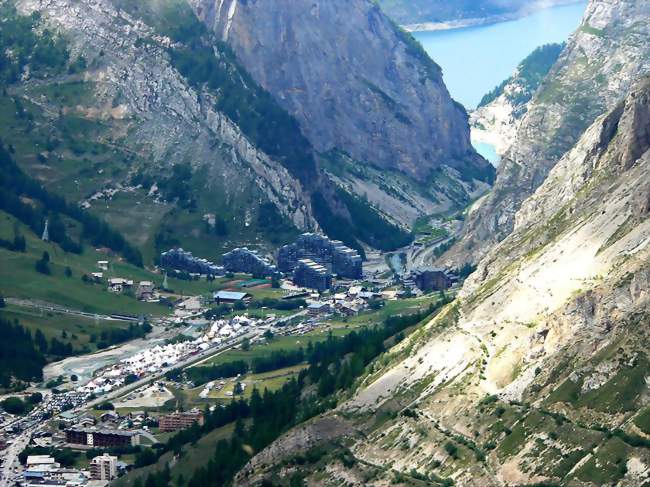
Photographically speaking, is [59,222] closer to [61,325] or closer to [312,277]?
[312,277]

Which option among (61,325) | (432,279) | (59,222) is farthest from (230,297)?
(61,325)

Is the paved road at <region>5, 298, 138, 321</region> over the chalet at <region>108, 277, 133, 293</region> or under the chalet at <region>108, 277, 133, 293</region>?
under

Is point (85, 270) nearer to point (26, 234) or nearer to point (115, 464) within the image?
point (26, 234)

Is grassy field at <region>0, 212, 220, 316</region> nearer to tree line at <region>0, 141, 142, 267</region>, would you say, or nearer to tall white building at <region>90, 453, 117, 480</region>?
tree line at <region>0, 141, 142, 267</region>

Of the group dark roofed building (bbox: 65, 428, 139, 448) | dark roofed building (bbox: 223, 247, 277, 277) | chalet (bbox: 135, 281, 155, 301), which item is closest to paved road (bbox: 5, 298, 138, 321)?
chalet (bbox: 135, 281, 155, 301)

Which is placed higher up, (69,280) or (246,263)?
(246,263)

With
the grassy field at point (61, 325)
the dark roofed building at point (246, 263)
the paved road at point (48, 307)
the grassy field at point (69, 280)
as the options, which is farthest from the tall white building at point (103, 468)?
the dark roofed building at point (246, 263)

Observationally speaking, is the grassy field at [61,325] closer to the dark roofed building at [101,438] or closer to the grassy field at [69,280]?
the grassy field at [69,280]

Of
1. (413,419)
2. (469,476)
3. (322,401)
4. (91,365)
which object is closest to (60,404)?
(91,365)
